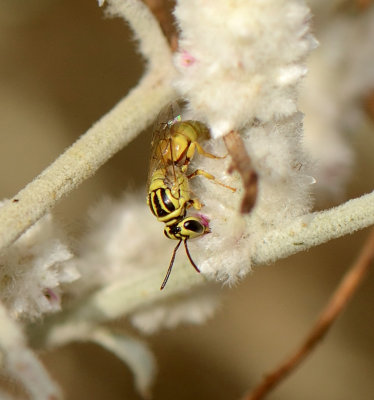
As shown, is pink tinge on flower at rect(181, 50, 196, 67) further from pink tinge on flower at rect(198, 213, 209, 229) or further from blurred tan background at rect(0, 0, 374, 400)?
blurred tan background at rect(0, 0, 374, 400)

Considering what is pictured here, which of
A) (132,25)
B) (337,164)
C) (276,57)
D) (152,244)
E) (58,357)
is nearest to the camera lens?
(276,57)

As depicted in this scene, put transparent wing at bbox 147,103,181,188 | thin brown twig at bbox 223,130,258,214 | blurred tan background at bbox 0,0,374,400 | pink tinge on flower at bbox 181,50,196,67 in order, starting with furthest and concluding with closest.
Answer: blurred tan background at bbox 0,0,374,400, transparent wing at bbox 147,103,181,188, pink tinge on flower at bbox 181,50,196,67, thin brown twig at bbox 223,130,258,214

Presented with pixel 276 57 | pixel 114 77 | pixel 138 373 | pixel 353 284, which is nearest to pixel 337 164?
pixel 353 284

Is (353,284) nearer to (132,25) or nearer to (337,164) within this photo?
(337,164)

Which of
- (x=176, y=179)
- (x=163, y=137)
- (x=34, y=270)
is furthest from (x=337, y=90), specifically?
(x=34, y=270)

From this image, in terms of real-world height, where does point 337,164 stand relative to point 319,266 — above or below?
above

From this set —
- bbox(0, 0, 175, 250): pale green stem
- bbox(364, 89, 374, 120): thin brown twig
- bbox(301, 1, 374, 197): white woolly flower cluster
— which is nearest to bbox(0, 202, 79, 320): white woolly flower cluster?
bbox(0, 0, 175, 250): pale green stem

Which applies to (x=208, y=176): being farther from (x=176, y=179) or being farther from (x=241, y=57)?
(x=241, y=57)
